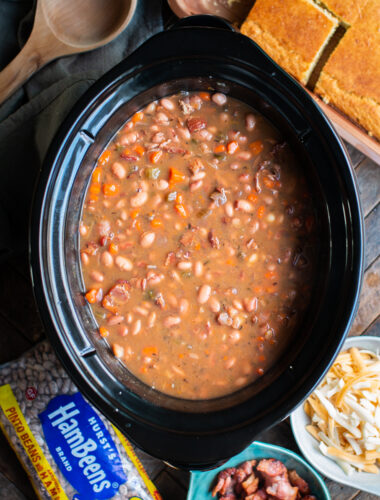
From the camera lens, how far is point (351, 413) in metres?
2.11

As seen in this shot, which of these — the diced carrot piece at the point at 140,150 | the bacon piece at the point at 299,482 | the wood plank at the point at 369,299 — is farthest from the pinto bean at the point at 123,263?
the bacon piece at the point at 299,482

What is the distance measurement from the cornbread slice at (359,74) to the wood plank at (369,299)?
0.55m

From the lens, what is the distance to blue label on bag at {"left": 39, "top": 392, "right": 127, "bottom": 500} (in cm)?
208

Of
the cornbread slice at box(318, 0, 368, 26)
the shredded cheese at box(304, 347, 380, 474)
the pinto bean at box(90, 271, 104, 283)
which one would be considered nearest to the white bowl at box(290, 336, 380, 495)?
the shredded cheese at box(304, 347, 380, 474)

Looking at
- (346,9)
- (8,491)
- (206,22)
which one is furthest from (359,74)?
(8,491)

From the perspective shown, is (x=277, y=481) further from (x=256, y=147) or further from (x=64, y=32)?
(x=64, y=32)

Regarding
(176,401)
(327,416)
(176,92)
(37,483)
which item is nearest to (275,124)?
(176,92)

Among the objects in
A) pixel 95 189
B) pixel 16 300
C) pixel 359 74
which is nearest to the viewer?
pixel 95 189

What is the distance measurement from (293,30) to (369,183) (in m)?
0.65

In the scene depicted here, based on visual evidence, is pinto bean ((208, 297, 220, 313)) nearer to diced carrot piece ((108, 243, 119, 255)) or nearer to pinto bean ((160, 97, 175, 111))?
diced carrot piece ((108, 243, 119, 255))

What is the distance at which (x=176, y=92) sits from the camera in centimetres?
171

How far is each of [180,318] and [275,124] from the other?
0.67 m

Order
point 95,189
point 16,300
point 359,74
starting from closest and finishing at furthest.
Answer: point 95,189 → point 359,74 → point 16,300

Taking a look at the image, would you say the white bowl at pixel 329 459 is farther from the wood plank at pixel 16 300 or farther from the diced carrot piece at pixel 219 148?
the wood plank at pixel 16 300
